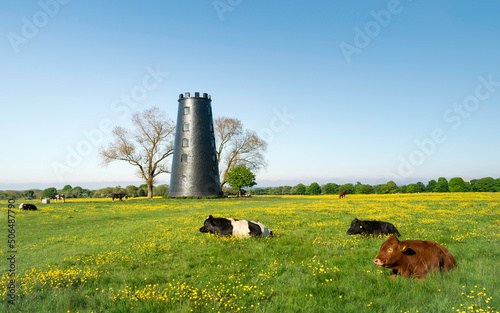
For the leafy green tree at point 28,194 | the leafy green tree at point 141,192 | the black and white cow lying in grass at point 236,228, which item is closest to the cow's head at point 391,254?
the black and white cow lying in grass at point 236,228

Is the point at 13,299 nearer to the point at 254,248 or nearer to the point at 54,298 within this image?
the point at 54,298

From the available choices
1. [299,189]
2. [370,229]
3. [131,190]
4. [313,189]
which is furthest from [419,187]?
[370,229]

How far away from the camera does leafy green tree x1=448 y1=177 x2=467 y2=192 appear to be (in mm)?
66581

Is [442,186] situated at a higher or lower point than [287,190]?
higher

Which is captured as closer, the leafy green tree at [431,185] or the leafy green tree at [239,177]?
the leafy green tree at [239,177]

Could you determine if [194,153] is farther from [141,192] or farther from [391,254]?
[391,254]

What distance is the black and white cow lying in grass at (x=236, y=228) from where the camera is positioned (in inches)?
441

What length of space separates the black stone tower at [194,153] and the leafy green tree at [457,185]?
55.9m

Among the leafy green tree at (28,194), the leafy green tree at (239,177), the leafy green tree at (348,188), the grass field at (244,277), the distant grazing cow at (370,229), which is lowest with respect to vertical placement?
the grass field at (244,277)

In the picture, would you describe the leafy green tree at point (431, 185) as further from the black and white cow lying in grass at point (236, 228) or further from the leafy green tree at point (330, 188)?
the black and white cow lying in grass at point (236, 228)

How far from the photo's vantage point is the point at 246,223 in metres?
11.6

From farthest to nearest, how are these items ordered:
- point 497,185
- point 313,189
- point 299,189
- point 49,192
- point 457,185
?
1. point 299,189
2. point 313,189
3. point 497,185
4. point 457,185
5. point 49,192

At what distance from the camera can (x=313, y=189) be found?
8894 cm

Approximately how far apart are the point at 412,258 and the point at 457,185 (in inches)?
2969
